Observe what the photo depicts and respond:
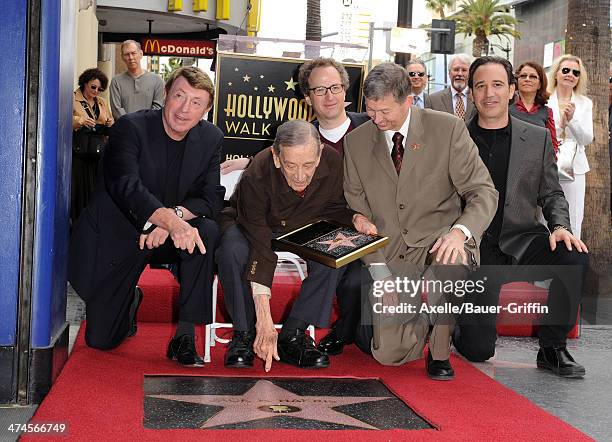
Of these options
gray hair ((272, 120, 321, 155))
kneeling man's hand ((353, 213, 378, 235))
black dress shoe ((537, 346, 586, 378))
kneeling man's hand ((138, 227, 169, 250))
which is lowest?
black dress shoe ((537, 346, 586, 378))

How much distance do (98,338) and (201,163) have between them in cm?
109

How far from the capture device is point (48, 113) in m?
4.15

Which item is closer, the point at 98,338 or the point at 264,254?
the point at 264,254

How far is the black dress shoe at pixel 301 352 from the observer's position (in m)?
4.86

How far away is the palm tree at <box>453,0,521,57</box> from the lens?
47.7 metres

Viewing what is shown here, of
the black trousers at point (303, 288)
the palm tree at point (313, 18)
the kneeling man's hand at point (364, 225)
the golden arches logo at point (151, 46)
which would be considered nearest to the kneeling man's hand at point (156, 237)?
the black trousers at point (303, 288)

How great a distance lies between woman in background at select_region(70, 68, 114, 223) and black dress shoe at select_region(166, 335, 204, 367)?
3.54 meters

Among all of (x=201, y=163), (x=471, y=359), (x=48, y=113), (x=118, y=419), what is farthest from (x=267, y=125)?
(x=118, y=419)

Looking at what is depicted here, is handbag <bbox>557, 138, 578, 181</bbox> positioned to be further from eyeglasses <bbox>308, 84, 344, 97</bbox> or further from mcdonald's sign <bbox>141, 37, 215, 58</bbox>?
mcdonald's sign <bbox>141, 37, 215, 58</bbox>

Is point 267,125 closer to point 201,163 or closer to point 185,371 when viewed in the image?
→ point 201,163

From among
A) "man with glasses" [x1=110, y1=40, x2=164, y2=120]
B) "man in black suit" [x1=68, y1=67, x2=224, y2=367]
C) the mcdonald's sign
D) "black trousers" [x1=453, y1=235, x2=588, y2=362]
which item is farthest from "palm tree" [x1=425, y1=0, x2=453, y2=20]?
"man in black suit" [x1=68, y1=67, x2=224, y2=367]

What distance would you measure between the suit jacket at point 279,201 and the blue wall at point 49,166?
37.6 inches

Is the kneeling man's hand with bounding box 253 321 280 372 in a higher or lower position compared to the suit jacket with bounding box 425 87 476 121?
lower

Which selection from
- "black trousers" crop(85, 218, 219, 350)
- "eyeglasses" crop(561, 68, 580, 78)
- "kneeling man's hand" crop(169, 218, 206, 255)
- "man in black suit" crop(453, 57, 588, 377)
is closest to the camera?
"kneeling man's hand" crop(169, 218, 206, 255)
